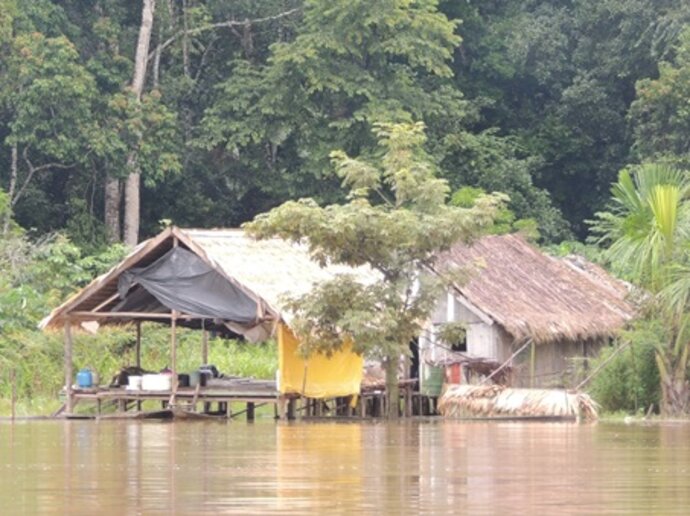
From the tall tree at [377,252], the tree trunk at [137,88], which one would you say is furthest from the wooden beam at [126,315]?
the tree trunk at [137,88]

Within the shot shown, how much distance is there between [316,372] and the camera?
97.0 feet

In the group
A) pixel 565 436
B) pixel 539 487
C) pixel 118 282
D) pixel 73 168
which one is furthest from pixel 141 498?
pixel 73 168

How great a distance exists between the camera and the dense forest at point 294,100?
1649 inches

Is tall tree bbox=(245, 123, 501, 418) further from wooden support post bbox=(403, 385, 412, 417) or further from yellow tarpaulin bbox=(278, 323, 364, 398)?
wooden support post bbox=(403, 385, 412, 417)

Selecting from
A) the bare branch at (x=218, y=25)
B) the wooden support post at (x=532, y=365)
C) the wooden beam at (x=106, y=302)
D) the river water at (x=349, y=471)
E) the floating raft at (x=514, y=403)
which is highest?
the bare branch at (x=218, y=25)

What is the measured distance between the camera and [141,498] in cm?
1359

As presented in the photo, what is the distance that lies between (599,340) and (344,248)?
803cm

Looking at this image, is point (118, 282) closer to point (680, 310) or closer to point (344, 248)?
point (344, 248)

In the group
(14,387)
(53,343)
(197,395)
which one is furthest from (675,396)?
Answer: (53,343)

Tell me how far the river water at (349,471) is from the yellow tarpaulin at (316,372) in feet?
13.8

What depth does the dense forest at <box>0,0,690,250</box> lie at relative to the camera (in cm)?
4188

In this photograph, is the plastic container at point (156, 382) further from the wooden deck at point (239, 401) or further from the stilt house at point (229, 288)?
the stilt house at point (229, 288)

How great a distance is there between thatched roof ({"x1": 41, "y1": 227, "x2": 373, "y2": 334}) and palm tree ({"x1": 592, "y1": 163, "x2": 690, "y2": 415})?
4345 millimetres

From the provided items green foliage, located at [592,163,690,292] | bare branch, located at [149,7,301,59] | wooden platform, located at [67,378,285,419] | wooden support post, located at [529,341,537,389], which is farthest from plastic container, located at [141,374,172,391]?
bare branch, located at [149,7,301,59]
